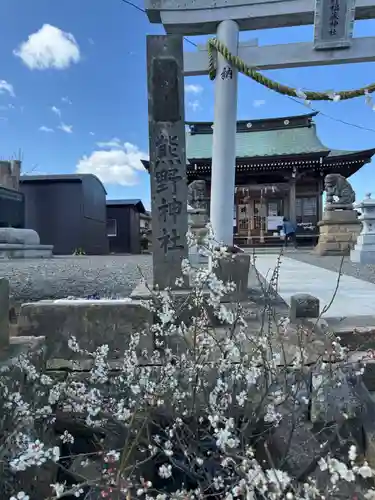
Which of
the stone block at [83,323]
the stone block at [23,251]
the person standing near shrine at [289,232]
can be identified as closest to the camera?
the stone block at [83,323]

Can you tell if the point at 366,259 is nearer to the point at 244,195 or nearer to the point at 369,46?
the point at 369,46

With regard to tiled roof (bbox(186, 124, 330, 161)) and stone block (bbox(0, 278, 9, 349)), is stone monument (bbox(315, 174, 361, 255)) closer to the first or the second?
tiled roof (bbox(186, 124, 330, 161))

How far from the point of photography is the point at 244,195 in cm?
1742

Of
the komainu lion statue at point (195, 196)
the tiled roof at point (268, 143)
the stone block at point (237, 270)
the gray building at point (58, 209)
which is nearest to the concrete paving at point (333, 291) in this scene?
the stone block at point (237, 270)

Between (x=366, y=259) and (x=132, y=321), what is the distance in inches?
301

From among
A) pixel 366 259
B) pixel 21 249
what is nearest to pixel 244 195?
pixel 366 259

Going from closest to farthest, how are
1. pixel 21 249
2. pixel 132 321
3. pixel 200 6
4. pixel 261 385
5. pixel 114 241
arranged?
1. pixel 261 385
2. pixel 132 321
3. pixel 200 6
4. pixel 21 249
5. pixel 114 241

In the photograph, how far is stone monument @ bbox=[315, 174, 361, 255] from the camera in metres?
10.9

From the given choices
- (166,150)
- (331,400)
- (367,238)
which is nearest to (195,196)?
(367,238)

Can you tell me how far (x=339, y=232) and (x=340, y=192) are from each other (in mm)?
1288

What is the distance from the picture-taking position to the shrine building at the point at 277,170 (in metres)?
15.3

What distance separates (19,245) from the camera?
9773 mm

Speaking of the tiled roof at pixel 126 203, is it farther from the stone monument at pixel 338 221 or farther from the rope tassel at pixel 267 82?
the rope tassel at pixel 267 82

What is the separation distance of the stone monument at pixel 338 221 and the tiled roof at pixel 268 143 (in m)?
4.38
